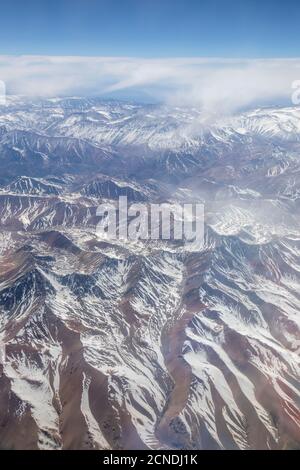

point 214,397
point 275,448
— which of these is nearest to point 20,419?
point 214,397

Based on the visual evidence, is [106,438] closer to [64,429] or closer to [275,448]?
[64,429]
